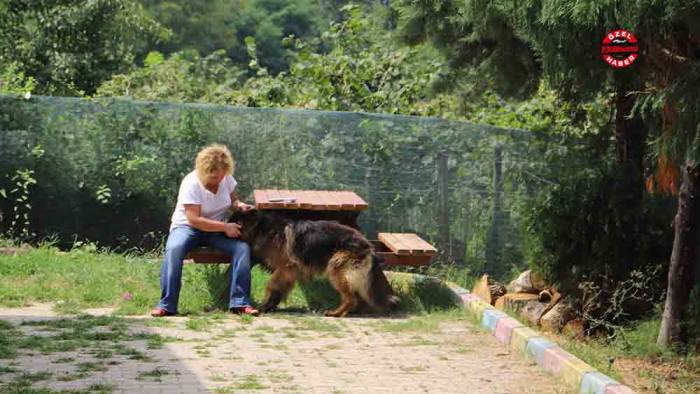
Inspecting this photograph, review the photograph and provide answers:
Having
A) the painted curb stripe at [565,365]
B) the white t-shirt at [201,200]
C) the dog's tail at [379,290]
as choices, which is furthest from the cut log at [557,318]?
the white t-shirt at [201,200]

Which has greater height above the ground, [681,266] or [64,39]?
[64,39]

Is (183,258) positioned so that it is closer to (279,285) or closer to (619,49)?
(279,285)

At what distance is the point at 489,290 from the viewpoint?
10258mm

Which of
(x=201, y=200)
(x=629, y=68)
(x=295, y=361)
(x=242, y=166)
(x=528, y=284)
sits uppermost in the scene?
(x=629, y=68)

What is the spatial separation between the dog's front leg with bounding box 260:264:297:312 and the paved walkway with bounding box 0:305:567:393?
0.42m

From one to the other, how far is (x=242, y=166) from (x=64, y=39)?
5.36 meters

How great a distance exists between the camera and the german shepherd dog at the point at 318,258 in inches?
360

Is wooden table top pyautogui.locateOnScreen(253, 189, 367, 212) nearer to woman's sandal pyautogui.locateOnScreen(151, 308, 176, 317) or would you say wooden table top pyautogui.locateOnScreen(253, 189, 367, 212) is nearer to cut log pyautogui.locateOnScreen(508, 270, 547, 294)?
woman's sandal pyautogui.locateOnScreen(151, 308, 176, 317)

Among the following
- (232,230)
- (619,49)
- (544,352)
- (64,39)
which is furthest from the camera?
(64,39)

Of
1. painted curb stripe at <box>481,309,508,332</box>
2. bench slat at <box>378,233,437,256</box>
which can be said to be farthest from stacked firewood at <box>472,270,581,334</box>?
bench slat at <box>378,233,437,256</box>

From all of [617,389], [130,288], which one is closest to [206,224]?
[130,288]

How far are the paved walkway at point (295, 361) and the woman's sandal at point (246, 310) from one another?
0.49 ft

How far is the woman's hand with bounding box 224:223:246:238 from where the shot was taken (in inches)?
365

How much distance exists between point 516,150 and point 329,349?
4882mm
